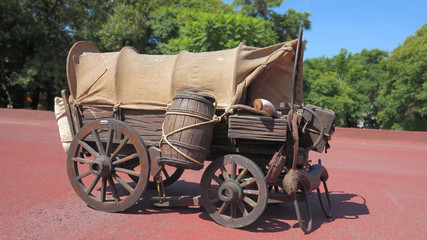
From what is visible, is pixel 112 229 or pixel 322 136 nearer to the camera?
pixel 112 229

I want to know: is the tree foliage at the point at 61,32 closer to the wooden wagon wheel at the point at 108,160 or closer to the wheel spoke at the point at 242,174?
the wooden wagon wheel at the point at 108,160

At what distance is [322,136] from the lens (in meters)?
3.91

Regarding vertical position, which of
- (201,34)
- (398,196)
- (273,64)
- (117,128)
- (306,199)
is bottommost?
(398,196)

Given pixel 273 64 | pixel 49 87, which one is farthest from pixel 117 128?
pixel 49 87

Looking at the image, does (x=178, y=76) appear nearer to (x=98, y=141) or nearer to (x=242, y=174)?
(x=98, y=141)

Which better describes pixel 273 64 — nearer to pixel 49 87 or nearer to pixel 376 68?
pixel 49 87

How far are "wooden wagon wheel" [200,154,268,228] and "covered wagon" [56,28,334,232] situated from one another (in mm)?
12

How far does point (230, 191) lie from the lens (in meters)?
3.76

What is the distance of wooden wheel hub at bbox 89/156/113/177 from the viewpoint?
4152 mm

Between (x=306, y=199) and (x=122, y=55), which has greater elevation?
(x=122, y=55)

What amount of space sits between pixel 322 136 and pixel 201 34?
16.0m

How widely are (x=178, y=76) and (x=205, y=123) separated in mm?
791

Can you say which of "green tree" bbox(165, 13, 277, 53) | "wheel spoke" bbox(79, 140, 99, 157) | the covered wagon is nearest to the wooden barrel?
the covered wagon

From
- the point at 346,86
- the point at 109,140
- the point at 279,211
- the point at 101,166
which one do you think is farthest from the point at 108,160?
the point at 346,86
